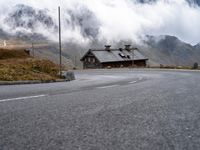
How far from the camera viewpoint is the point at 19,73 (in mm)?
20953

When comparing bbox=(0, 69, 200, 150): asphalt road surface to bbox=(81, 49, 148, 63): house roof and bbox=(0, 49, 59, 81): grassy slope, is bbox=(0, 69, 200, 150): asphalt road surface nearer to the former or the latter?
bbox=(0, 49, 59, 81): grassy slope

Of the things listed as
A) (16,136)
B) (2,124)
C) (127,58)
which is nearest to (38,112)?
(2,124)

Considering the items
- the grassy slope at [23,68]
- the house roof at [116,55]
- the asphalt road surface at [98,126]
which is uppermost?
the house roof at [116,55]

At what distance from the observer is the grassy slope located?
2017 centimetres

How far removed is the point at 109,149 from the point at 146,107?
3.75 metres

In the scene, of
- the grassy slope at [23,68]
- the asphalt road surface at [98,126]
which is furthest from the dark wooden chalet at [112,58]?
the asphalt road surface at [98,126]

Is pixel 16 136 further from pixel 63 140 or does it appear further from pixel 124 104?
pixel 124 104

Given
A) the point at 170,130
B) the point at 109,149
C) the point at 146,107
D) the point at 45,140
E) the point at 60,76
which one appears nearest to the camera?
the point at 109,149

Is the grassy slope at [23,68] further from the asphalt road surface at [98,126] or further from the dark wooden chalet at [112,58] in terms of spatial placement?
the dark wooden chalet at [112,58]

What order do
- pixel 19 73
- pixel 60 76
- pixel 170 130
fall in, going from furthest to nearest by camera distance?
pixel 60 76 → pixel 19 73 → pixel 170 130

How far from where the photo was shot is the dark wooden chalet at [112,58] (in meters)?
91.5

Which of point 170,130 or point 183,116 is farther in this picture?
point 183,116

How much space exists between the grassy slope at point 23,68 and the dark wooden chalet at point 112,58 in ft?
196

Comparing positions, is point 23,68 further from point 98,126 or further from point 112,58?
point 112,58
